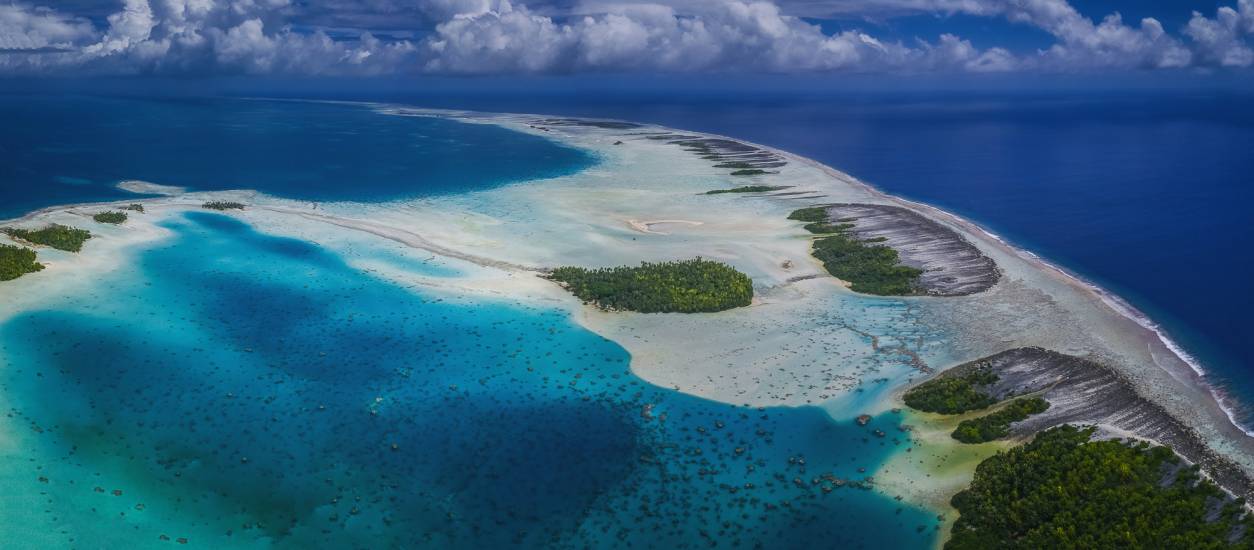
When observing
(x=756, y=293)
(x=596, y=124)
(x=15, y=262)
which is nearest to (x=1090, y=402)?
(x=756, y=293)

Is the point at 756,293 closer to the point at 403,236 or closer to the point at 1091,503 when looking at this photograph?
the point at 1091,503

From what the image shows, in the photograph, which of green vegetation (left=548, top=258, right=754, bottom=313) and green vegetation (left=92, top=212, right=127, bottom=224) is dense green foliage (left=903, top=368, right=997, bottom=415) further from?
green vegetation (left=92, top=212, right=127, bottom=224)

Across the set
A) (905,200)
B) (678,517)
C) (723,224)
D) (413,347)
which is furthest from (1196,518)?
(905,200)

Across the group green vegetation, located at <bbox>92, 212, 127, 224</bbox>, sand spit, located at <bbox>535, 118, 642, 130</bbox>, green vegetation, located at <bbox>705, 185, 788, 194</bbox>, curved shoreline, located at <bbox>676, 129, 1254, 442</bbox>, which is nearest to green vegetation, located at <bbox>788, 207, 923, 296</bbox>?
curved shoreline, located at <bbox>676, 129, 1254, 442</bbox>

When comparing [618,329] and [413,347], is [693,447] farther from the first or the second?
[413,347]

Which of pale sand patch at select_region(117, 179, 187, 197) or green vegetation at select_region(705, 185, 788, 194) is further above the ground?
green vegetation at select_region(705, 185, 788, 194)
